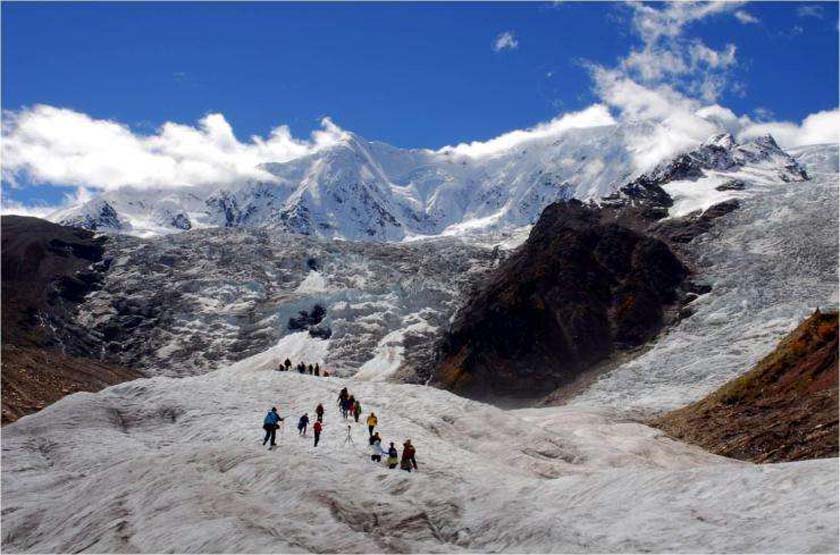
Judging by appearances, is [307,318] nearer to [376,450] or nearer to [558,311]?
[558,311]

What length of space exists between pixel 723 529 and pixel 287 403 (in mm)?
31512

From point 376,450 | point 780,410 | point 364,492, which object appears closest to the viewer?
point 364,492

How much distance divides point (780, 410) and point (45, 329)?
445ft

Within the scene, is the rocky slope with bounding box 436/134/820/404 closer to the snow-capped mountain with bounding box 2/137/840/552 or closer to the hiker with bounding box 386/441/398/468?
the snow-capped mountain with bounding box 2/137/840/552

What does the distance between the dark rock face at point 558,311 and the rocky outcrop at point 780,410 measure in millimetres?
44526

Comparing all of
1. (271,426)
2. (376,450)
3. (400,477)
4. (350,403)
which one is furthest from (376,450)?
(350,403)

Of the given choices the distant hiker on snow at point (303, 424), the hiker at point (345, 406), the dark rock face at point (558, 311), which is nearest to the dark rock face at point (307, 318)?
the dark rock face at point (558, 311)

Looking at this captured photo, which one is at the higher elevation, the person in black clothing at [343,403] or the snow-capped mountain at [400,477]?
the person in black clothing at [343,403]

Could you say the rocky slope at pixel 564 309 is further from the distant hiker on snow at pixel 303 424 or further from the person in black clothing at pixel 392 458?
the person in black clothing at pixel 392 458

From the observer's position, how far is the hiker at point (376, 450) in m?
37.8

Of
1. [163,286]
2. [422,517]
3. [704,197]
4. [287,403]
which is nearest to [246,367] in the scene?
[163,286]

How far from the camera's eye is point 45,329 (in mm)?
155875

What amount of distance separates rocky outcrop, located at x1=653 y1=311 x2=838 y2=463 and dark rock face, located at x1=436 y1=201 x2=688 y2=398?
44526 millimetres

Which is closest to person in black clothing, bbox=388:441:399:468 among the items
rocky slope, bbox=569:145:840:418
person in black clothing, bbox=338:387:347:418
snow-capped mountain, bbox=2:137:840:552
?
snow-capped mountain, bbox=2:137:840:552
